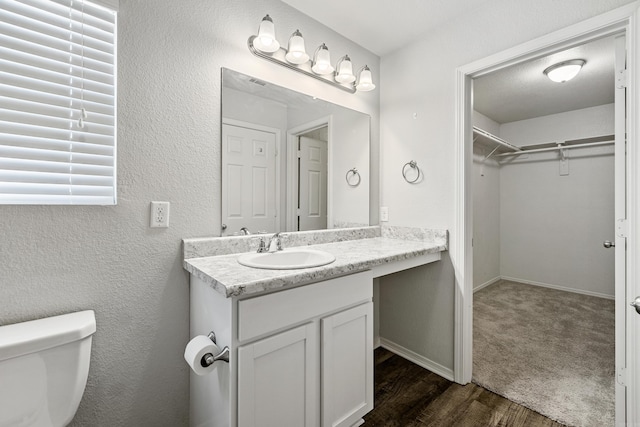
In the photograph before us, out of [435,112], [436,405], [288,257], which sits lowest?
[436,405]

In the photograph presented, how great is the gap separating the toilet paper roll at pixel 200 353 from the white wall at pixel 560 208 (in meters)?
4.43

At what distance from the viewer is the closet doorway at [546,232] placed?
77.5 inches

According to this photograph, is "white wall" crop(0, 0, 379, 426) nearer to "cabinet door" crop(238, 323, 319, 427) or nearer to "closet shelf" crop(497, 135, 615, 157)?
"cabinet door" crop(238, 323, 319, 427)

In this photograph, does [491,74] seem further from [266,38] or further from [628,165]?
[266,38]

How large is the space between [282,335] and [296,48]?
1.51m

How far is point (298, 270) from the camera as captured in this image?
1170 mm

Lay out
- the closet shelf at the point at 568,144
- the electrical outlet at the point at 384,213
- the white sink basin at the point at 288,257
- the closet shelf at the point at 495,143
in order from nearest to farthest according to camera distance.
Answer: the white sink basin at the point at 288,257 → the electrical outlet at the point at 384,213 → the closet shelf at the point at 495,143 → the closet shelf at the point at 568,144

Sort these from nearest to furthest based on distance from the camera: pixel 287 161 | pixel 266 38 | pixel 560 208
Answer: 1. pixel 266 38
2. pixel 287 161
3. pixel 560 208

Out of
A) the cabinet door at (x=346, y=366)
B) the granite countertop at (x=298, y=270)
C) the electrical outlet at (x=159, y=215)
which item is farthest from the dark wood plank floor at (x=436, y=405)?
the electrical outlet at (x=159, y=215)

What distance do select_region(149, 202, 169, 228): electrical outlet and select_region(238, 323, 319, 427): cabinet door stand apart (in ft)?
2.27

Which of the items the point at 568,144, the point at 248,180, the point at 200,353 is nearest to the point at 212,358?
the point at 200,353

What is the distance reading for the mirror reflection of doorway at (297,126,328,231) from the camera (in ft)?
6.17

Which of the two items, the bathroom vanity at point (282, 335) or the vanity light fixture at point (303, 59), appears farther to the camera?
the vanity light fixture at point (303, 59)

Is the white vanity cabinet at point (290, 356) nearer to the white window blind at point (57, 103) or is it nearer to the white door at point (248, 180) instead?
the white door at point (248, 180)
